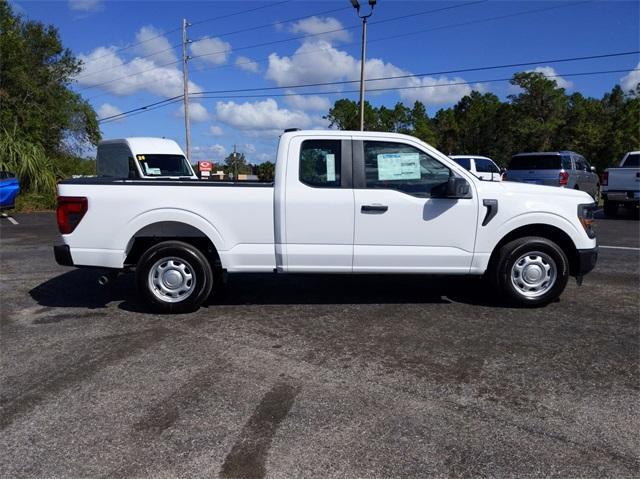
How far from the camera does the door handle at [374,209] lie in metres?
5.43

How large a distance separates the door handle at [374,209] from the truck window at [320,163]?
14.1 inches

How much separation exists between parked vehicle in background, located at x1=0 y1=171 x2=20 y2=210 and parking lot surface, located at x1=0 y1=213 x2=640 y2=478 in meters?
13.4

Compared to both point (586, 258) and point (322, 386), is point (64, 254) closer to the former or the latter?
point (322, 386)

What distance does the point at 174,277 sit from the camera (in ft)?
18.1

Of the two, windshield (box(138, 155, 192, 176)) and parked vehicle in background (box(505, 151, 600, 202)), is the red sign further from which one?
parked vehicle in background (box(505, 151, 600, 202))

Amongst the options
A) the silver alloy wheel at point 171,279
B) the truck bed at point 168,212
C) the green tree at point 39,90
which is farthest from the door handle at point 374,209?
the green tree at point 39,90

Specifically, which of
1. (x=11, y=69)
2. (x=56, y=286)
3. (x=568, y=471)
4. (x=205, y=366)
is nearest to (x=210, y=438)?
(x=205, y=366)

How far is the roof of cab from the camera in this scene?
15500 mm

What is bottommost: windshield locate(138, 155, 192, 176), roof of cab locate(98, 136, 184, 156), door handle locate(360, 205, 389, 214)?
door handle locate(360, 205, 389, 214)

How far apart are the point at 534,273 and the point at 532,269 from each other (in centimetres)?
5

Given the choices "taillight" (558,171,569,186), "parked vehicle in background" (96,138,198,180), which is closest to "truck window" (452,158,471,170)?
"taillight" (558,171,569,186)

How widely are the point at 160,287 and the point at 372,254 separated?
2241 mm

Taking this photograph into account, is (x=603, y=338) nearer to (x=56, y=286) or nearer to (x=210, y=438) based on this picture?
(x=210, y=438)

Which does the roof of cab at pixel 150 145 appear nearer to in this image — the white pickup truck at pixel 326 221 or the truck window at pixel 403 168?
the white pickup truck at pixel 326 221
